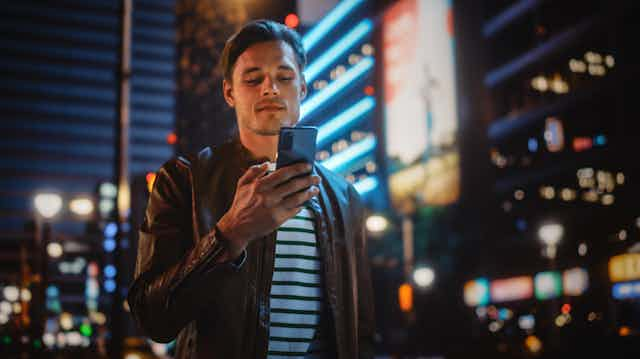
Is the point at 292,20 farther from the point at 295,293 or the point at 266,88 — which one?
the point at 295,293

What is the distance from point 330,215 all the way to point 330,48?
2988 inches

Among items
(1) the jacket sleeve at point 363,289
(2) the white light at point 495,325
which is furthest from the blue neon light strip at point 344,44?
(1) the jacket sleeve at point 363,289

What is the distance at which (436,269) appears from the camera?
49219 millimetres

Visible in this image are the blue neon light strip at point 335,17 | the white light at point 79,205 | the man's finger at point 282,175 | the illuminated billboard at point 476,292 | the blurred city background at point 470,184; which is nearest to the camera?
the man's finger at point 282,175

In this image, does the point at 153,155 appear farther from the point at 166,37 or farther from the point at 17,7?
the point at 17,7

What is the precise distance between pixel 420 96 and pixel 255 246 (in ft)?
143

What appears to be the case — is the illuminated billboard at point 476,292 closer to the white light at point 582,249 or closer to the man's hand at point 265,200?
the white light at point 582,249

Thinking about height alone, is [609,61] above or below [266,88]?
above

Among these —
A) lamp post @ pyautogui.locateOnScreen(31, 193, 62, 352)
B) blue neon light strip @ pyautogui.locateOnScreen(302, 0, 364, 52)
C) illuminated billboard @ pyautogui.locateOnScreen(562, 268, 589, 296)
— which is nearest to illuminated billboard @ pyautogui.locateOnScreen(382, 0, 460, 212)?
illuminated billboard @ pyautogui.locateOnScreen(562, 268, 589, 296)

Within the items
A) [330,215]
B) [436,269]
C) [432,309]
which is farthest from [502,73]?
[330,215]

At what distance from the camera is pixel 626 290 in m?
31.4

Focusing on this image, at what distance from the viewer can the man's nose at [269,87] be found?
2471mm

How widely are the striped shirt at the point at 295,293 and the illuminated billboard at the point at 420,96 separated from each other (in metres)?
42.3

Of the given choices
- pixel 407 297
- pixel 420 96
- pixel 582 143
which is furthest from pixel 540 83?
pixel 407 297
